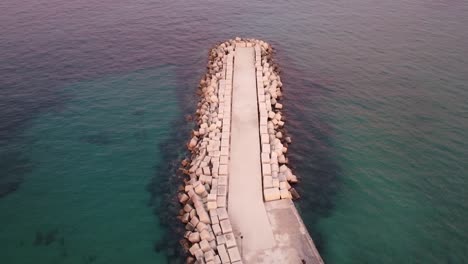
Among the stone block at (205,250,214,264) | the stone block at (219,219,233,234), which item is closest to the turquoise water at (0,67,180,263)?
the stone block at (205,250,214,264)

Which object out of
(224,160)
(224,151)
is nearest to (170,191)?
(224,160)

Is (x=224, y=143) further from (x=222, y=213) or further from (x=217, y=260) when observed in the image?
(x=217, y=260)

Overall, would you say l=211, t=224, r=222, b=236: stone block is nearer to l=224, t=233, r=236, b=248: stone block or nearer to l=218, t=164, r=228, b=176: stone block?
l=224, t=233, r=236, b=248: stone block

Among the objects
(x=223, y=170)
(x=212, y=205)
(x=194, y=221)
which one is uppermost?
(x=223, y=170)

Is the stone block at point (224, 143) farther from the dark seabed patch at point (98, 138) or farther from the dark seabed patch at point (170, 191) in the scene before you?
the dark seabed patch at point (98, 138)

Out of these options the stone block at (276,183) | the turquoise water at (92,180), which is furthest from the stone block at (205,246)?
the stone block at (276,183)

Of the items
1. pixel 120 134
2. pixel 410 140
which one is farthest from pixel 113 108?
pixel 410 140

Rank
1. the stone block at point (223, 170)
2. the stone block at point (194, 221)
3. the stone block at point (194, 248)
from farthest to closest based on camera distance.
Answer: the stone block at point (223, 170)
the stone block at point (194, 221)
the stone block at point (194, 248)

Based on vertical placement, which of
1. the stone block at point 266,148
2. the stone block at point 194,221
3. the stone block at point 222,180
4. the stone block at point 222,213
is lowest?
the stone block at point 194,221
